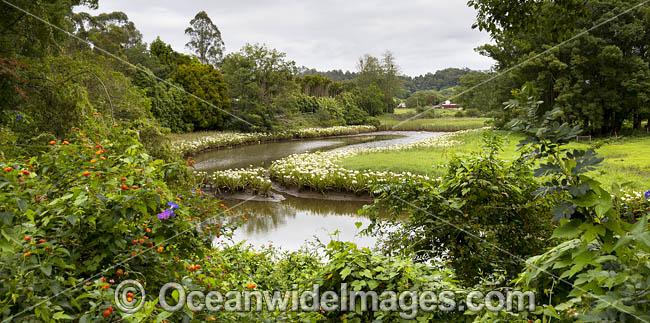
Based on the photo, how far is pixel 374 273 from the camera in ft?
6.08

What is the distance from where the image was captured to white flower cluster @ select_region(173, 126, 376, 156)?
51.4 ft

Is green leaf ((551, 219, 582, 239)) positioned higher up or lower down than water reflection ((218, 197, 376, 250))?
higher up

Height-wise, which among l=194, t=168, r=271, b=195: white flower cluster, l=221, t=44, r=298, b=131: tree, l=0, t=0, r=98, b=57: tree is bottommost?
l=194, t=168, r=271, b=195: white flower cluster

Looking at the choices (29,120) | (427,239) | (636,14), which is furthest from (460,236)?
(636,14)

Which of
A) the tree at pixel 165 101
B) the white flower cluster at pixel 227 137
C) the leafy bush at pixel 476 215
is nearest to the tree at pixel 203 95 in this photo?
the tree at pixel 165 101

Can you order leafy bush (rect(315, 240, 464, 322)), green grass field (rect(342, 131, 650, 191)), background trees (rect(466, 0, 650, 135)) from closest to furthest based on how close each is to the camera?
leafy bush (rect(315, 240, 464, 322)), green grass field (rect(342, 131, 650, 191)), background trees (rect(466, 0, 650, 135))

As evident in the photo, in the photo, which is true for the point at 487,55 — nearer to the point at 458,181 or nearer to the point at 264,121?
the point at 264,121

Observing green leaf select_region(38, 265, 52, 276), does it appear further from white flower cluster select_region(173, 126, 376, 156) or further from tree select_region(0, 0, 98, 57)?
white flower cluster select_region(173, 126, 376, 156)

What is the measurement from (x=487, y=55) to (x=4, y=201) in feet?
57.4

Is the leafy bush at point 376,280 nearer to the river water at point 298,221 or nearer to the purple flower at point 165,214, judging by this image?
the purple flower at point 165,214

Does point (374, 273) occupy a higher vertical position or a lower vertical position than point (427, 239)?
higher

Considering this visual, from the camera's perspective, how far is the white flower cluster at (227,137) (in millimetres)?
15666

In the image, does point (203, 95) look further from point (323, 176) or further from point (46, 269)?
point (46, 269)

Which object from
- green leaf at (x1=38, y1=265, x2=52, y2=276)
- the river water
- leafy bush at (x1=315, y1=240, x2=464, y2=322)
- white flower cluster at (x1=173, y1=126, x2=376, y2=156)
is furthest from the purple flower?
white flower cluster at (x1=173, y1=126, x2=376, y2=156)
